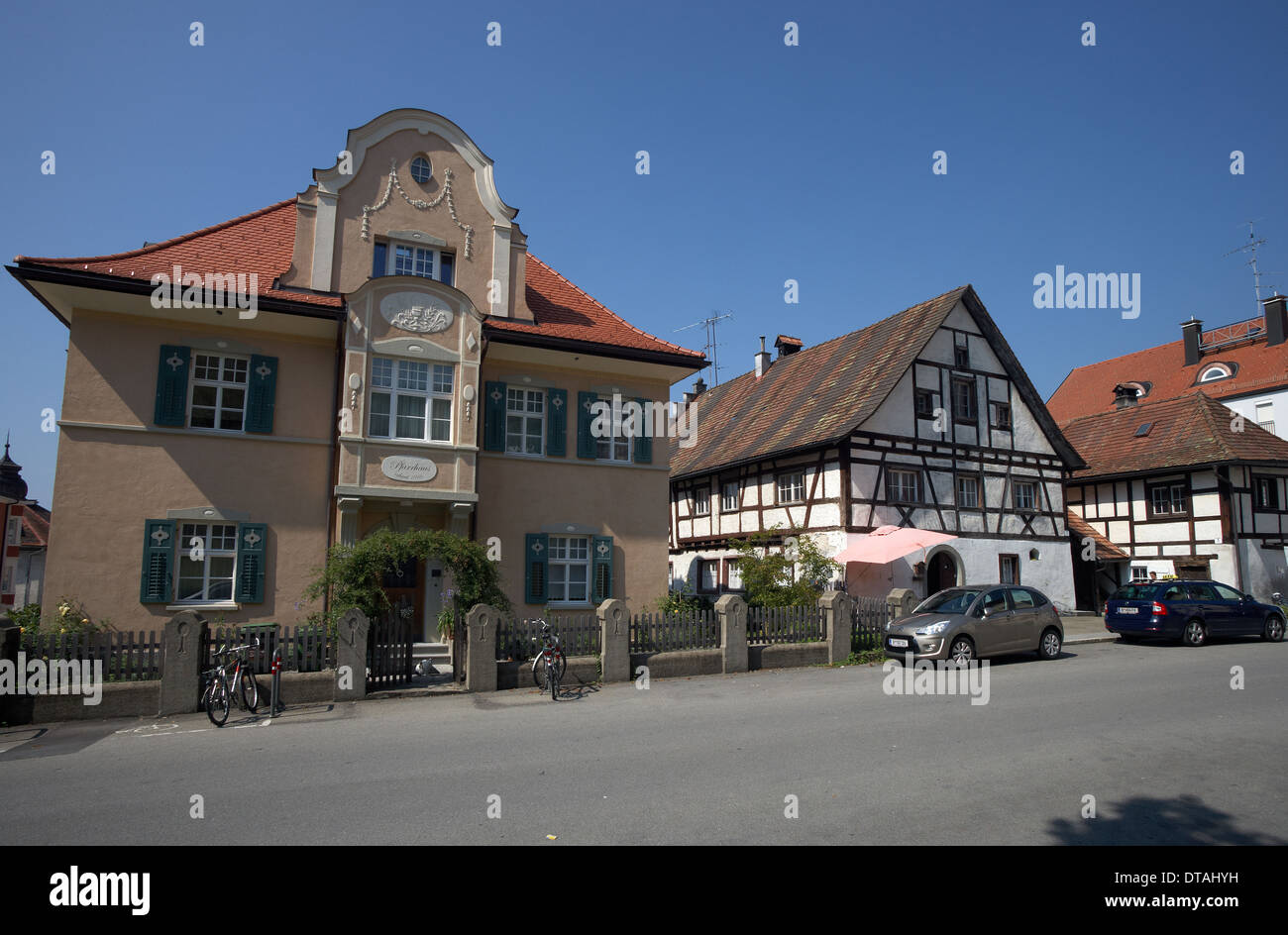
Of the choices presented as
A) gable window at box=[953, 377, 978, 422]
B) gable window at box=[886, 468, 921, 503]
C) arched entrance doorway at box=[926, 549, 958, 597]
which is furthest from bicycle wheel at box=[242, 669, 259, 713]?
gable window at box=[953, 377, 978, 422]

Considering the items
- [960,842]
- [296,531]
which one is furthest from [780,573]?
[960,842]

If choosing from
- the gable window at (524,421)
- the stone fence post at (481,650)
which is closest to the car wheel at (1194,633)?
the gable window at (524,421)

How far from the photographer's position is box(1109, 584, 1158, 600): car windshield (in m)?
18.7

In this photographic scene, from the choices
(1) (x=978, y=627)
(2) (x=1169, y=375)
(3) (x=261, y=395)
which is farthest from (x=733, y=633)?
(2) (x=1169, y=375)

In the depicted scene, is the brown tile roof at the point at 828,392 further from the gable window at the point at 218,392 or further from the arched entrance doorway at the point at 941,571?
the gable window at the point at 218,392

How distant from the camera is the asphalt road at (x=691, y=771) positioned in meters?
5.63

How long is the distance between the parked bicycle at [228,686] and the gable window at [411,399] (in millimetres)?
5418

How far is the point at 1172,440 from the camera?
3128cm

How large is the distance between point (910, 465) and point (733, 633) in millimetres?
12294

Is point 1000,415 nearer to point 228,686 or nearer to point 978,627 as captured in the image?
point 978,627

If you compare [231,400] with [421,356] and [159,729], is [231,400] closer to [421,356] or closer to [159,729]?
[421,356]

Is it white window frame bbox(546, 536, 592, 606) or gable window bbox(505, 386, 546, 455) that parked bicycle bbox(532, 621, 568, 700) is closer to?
white window frame bbox(546, 536, 592, 606)

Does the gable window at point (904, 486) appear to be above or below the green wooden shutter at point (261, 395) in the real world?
below
